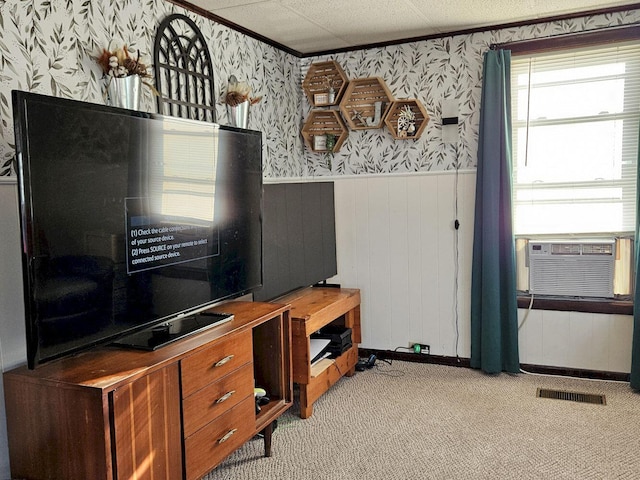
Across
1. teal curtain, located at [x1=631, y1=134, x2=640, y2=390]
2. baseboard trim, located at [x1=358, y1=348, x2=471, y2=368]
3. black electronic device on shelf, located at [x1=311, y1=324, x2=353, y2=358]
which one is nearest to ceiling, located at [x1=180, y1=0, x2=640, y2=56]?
teal curtain, located at [x1=631, y1=134, x2=640, y2=390]

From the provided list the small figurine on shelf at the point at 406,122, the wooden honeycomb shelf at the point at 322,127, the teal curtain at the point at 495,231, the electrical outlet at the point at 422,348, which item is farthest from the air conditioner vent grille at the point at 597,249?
the wooden honeycomb shelf at the point at 322,127

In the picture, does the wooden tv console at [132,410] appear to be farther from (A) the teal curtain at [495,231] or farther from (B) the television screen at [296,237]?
(A) the teal curtain at [495,231]

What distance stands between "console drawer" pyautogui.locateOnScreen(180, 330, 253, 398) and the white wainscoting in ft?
6.14

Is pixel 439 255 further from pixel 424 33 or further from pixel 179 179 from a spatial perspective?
pixel 179 179

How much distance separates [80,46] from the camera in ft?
8.35

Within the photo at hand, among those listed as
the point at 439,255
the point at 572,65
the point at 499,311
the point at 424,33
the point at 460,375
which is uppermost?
the point at 424,33

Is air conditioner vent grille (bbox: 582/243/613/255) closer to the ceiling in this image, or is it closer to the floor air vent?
the floor air vent

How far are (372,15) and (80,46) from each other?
5.65 feet

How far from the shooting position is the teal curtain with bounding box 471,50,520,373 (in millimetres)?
3811

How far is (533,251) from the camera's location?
12.8 ft

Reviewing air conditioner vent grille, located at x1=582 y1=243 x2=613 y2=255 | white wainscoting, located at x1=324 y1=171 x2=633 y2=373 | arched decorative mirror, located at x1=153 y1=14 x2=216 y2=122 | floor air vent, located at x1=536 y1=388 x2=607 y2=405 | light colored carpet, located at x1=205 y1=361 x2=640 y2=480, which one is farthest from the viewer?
white wainscoting, located at x1=324 y1=171 x2=633 y2=373

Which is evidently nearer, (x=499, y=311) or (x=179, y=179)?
(x=179, y=179)

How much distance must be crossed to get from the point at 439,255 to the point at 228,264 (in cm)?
186

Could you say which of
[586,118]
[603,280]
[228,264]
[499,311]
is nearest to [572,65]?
[586,118]
